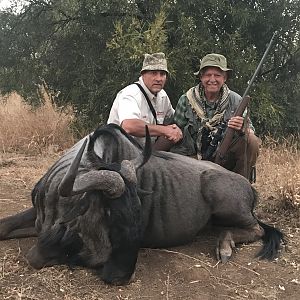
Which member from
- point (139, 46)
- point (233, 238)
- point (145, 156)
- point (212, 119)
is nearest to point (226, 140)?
point (212, 119)

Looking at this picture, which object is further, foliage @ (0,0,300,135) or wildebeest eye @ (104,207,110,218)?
foliage @ (0,0,300,135)

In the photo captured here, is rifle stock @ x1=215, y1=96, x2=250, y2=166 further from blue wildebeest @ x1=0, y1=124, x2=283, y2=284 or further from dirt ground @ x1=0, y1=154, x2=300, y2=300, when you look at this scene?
dirt ground @ x1=0, y1=154, x2=300, y2=300

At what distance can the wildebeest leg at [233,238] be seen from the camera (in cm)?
380

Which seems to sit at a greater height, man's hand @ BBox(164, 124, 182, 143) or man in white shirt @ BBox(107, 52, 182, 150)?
man in white shirt @ BBox(107, 52, 182, 150)

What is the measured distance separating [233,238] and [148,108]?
70.2 inches

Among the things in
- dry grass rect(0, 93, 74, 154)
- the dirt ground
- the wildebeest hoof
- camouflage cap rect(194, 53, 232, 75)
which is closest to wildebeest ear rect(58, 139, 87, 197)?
the dirt ground

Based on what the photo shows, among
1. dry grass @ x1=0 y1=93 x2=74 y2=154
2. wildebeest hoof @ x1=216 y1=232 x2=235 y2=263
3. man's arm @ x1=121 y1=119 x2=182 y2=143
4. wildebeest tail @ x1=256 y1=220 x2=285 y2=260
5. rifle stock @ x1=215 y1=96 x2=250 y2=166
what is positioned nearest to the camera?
wildebeest hoof @ x1=216 y1=232 x2=235 y2=263

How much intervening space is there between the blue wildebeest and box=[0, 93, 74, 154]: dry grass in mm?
4767

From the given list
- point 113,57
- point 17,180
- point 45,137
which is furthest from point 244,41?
point 17,180

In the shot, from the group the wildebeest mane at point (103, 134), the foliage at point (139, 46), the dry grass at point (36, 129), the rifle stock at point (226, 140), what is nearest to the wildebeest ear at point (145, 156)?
the wildebeest mane at point (103, 134)

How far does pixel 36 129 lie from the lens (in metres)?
9.19

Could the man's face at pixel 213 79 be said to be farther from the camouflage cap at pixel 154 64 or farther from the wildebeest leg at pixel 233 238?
the wildebeest leg at pixel 233 238

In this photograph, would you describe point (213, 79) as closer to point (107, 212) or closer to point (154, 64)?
point (154, 64)

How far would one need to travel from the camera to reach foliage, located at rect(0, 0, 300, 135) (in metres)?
8.16
